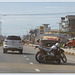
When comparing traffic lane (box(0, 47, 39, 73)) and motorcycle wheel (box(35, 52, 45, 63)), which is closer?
traffic lane (box(0, 47, 39, 73))

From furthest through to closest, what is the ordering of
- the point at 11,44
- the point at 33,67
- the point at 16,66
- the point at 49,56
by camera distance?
the point at 11,44, the point at 49,56, the point at 16,66, the point at 33,67

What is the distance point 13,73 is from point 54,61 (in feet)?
26.7

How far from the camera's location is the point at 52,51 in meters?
19.2

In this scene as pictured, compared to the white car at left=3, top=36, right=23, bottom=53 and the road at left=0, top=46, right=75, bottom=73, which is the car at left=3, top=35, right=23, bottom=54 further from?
the road at left=0, top=46, right=75, bottom=73

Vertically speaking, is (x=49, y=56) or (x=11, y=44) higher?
(x=11, y=44)

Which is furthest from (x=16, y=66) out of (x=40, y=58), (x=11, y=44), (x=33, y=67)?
(x=11, y=44)

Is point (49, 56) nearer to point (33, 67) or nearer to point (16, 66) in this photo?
point (33, 67)

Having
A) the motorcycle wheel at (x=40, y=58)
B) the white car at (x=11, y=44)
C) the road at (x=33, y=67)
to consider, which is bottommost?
the road at (x=33, y=67)

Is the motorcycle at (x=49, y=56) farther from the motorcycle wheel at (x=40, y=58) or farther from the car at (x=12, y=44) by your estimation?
the car at (x=12, y=44)

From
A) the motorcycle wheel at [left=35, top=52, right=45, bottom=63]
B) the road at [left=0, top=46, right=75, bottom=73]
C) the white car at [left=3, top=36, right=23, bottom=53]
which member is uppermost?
the white car at [left=3, top=36, right=23, bottom=53]

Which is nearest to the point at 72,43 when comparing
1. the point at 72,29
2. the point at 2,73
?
the point at 72,29

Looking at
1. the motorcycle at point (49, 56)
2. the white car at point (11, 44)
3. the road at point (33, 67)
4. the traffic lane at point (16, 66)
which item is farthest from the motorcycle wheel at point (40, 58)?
the white car at point (11, 44)

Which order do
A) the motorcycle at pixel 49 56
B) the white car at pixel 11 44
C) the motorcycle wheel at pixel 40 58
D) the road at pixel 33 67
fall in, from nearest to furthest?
the road at pixel 33 67 → the motorcycle at pixel 49 56 → the motorcycle wheel at pixel 40 58 → the white car at pixel 11 44

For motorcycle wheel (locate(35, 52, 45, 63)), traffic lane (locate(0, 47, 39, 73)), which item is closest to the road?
traffic lane (locate(0, 47, 39, 73))
